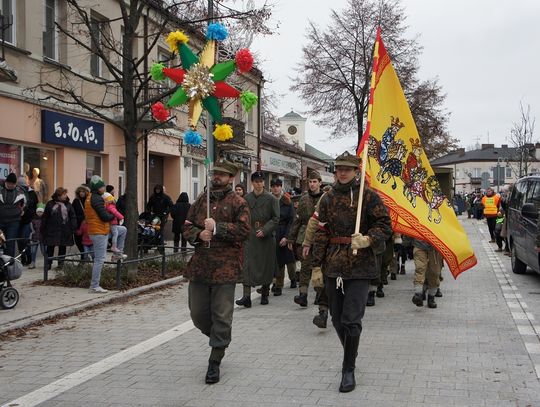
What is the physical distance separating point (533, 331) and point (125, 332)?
4.87 m

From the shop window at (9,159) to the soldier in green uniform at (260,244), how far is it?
24.9ft

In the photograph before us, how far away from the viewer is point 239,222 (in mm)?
5605

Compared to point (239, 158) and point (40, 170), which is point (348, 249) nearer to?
point (40, 170)

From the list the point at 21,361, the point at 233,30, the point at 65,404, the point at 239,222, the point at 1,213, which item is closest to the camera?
the point at 65,404

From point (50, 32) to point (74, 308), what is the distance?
9.67m

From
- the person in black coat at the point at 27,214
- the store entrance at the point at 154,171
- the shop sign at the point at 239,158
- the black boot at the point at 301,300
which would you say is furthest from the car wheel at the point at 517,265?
the shop sign at the point at 239,158

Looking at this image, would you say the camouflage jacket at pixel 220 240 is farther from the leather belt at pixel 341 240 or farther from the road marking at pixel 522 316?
the road marking at pixel 522 316

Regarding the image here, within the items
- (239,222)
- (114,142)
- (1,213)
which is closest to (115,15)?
(114,142)

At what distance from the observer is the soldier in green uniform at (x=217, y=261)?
18.0 ft

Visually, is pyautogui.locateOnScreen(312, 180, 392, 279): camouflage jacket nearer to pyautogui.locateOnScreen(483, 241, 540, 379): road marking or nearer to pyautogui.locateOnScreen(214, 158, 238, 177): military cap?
pyautogui.locateOnScreen(214, 158, 238, 177): military cap

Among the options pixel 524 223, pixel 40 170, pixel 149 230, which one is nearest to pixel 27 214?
pixel 40 170

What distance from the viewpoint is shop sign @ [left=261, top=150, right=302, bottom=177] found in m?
36.9

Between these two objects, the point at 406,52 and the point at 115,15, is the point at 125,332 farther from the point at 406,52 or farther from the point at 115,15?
the point at 406,52

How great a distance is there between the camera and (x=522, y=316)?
27.8ft
